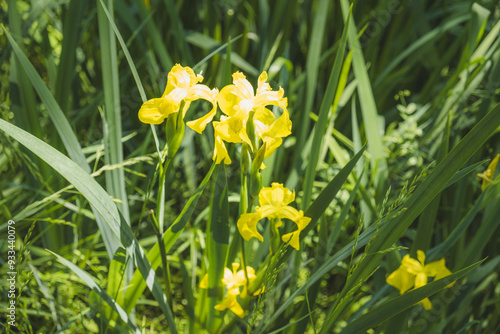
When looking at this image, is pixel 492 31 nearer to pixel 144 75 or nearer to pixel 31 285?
pixel 144 75

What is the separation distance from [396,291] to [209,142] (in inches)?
24.3

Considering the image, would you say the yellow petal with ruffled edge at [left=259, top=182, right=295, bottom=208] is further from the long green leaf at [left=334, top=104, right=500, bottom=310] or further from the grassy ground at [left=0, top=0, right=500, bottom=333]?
the long green leaf at [left=334, top=104, right=500, bottom=310]

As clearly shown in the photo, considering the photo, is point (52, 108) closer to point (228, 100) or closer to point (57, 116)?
point (57, 116)

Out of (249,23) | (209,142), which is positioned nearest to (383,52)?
(249,23)

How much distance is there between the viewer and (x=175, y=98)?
0.62 m

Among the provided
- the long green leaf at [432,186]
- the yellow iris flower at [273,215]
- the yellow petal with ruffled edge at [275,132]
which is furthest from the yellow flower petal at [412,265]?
the yellow petal with ruffled edge at [275,132]

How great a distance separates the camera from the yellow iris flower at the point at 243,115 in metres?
0.63

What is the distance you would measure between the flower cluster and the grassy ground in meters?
0.03

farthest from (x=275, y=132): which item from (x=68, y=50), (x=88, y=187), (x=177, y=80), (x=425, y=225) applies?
(x=68, y=50)

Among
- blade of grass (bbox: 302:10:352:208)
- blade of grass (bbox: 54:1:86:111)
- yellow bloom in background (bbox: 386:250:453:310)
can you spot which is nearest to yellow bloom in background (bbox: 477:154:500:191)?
yellow bloom in background (bbox: 386:250:453:310)

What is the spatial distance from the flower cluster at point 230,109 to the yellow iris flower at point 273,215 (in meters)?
0.07

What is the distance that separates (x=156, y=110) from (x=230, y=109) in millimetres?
103

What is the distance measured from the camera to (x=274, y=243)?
722 mm

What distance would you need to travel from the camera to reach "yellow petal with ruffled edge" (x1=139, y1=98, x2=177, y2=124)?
62 cm
